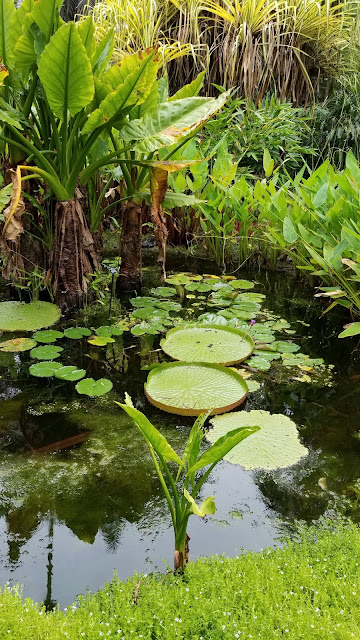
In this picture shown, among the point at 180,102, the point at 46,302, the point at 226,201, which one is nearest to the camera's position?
the point at 180,102

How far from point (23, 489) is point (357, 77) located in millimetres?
5717

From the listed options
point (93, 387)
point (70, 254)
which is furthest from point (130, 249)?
point (93, 387)

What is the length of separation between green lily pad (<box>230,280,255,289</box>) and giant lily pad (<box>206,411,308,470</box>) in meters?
1.27

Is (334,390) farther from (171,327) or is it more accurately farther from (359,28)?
(359,28)

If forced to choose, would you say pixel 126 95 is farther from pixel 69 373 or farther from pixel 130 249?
pixel 69 373

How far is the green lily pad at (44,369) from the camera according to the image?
1842 mm

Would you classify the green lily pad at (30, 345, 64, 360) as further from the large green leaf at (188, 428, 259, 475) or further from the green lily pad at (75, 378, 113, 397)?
the large green leaf at (188, 428, 259, 475)

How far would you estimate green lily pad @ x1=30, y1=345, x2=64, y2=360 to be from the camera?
1.97 m

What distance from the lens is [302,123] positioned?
16.3 ft

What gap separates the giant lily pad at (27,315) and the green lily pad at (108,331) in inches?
9.1

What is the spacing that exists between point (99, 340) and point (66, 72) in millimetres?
1059

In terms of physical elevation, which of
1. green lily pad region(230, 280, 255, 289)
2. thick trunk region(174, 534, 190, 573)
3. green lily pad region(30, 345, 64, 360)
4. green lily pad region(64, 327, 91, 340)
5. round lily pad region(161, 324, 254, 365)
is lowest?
green lily pad region(230, 280, 255, 289)

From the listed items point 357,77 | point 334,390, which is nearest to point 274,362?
point 334,390

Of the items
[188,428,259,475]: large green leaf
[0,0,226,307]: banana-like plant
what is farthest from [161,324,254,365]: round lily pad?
[188,428,259,475]: large green leaf
